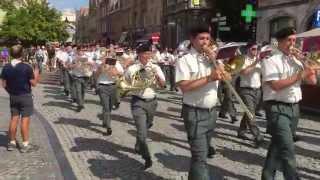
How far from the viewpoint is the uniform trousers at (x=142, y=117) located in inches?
313

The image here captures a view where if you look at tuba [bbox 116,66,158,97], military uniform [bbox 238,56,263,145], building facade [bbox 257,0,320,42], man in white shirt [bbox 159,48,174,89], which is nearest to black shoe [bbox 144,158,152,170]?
tuba [bbox 116,66,158,97]

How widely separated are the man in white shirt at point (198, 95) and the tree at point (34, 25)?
48.9 metres

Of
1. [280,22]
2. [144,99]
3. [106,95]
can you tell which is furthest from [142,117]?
[280,22]

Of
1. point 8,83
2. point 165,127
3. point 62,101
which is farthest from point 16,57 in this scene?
point 62,101

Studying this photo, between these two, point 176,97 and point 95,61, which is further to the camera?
point 176,97

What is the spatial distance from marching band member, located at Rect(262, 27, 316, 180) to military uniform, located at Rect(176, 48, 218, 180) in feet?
2.08

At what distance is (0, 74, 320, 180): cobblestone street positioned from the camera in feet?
25.3

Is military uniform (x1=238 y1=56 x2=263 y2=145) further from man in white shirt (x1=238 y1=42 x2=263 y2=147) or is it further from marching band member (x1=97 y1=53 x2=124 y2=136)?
marching band member (x1=97 y1=53 x2=124 y2=136)

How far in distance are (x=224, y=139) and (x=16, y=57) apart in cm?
367

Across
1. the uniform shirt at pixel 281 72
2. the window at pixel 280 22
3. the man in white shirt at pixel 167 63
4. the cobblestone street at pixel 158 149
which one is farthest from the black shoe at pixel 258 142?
the window at pixel 280 22

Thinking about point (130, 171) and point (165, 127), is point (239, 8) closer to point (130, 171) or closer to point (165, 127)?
point (165, 127)

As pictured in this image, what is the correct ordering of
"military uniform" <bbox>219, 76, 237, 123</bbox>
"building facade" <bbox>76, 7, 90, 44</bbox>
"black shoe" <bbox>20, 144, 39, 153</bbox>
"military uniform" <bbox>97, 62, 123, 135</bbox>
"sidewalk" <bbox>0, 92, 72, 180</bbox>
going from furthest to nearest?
1. "building facade" <bbox>76, 7, 90, 44</bbox>
2. "military uniform" <bbox>219, 76, 237, 123</bbox>
3. "military uniform" <bbox>97, 62, 123, 135</bbox>
4. "black shoe" <bbox>20, 144, 39, 153</bbox>
5. "sidewalk" <bbox>0, 92, 72, 180</bbox>

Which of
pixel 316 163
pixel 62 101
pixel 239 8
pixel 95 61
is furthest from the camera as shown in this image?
pixel 239 8

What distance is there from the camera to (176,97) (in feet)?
61.4
